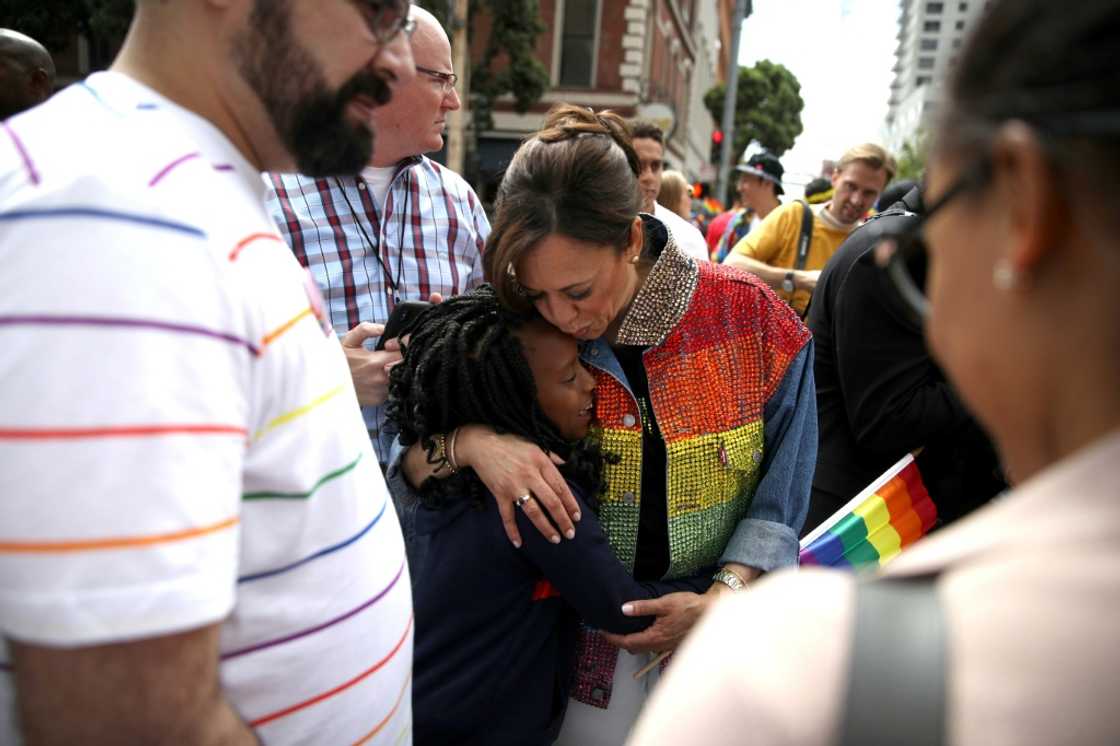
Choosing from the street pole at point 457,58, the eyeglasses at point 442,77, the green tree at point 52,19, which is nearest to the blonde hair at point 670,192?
the eyeglasses at point 442,77

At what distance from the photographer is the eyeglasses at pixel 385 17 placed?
113 centimetres

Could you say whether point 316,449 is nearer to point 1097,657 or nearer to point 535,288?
point 1097,657

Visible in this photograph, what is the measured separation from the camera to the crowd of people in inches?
23.0

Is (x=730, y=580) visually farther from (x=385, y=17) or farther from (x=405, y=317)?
(x=385, y=17)

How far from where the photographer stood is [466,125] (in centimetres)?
2088

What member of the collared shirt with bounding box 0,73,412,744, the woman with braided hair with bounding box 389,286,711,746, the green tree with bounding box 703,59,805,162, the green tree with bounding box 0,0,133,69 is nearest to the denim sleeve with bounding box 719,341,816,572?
the woman with braided hair with bounding box 389,286,711,746

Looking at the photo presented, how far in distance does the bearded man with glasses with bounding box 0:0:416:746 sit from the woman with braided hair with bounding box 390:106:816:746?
0.75 metres

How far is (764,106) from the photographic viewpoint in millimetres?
47500

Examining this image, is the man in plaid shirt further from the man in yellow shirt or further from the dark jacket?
the man in yellow shirt

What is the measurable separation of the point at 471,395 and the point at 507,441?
13cm

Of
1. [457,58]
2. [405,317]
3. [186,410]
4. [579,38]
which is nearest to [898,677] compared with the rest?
[186,410]

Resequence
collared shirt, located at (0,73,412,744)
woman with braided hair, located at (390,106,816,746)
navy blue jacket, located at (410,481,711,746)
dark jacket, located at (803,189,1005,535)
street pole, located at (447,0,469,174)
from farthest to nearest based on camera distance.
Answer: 1. street pole, located at (447,0,469,174)
2. dark jacket, located at (803,189,1005,535)
3. woman with braided hair, located at (390,106,816,746)
4. navy blue jacket, located at (410,481,711,746)
5. collared shirt, located at (0,73,412,744)

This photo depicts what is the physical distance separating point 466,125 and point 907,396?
1982 cm

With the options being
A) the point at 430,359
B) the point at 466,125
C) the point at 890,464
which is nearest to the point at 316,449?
the point at 430,359
